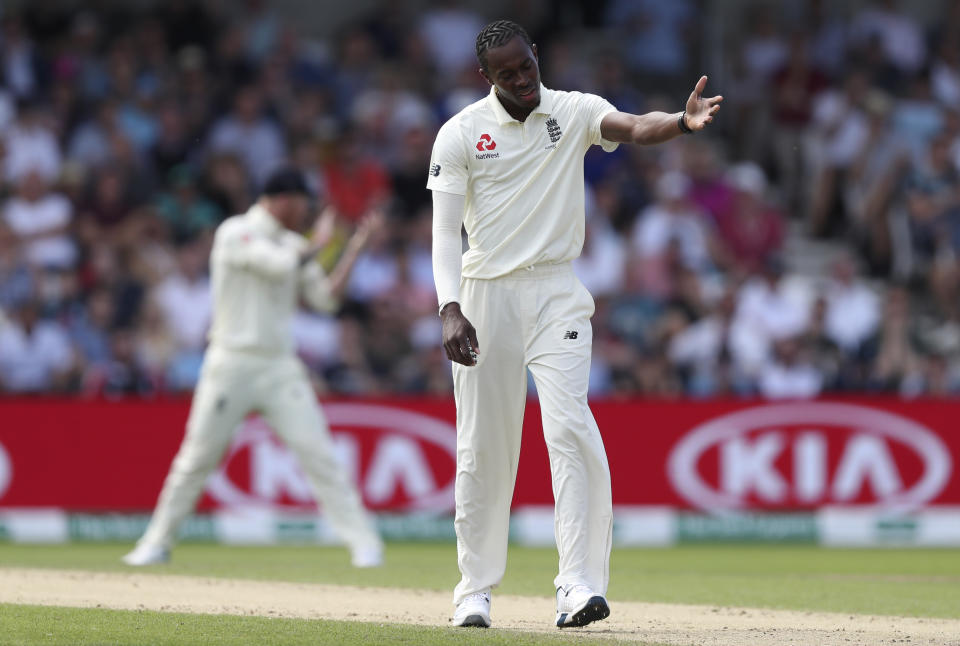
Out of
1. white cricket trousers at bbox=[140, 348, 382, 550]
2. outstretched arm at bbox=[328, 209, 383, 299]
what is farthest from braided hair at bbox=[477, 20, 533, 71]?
white cricket trousers at bbox=[140, 348, 382, 550]

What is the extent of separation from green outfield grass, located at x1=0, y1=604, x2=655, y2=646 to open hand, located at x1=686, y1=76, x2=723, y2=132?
6.52 ft

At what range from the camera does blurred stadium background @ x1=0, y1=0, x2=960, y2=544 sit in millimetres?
12969

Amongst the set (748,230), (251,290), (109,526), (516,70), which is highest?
(748,230)

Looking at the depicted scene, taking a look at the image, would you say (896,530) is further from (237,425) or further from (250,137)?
(250,137)

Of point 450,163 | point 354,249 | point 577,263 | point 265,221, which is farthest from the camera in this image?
point 577,263

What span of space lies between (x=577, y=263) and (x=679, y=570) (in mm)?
5038

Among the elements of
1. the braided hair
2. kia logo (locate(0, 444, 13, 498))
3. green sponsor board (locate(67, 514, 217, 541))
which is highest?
the braided hair

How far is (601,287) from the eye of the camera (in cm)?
1475

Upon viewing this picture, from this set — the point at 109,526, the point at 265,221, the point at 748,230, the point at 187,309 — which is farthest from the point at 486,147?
the point at 748,230

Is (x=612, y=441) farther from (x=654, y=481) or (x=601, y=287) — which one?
(x=601, y=287)

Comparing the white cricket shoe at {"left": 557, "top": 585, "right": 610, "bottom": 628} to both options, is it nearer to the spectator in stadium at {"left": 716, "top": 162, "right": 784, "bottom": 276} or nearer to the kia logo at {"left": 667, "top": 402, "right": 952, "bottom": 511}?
the kia logo at {"left": 667, "top": 402, "right": 952, "bottom": 511}

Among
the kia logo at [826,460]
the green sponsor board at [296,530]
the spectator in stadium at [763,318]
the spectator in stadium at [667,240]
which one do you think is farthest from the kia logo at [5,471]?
the spectator in stadium at [763,318]

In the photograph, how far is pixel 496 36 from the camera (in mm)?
6199

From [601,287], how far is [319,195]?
9.82ft
